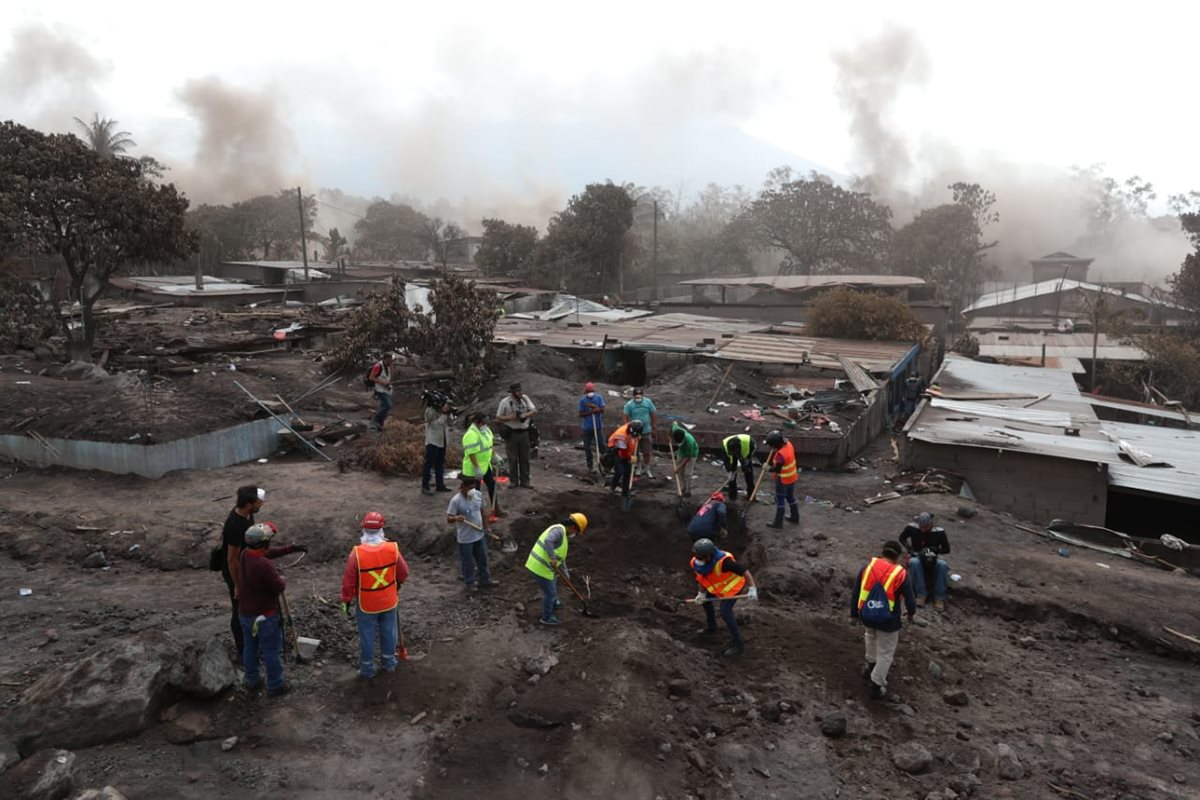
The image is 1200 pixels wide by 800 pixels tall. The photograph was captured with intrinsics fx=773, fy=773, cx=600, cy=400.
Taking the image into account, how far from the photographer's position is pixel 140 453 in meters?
10.7

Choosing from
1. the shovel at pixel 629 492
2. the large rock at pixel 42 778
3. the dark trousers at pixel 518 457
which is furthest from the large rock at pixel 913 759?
the dark trousers at pixel 518 457

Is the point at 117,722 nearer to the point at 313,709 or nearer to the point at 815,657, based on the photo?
the point at 313,709

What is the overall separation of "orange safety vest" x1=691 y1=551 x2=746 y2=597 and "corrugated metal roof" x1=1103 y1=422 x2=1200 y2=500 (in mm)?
Answer: 7557

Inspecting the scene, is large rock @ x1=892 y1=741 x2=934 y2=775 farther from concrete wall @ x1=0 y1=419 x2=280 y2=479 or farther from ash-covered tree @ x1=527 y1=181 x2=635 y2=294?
ash-covered tree @ x1=527 y1=181 x2=635 y2=294

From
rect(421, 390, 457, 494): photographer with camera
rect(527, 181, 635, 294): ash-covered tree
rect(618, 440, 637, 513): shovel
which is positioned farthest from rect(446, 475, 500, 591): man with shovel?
rect(527, 181, 635, 294): ash-covered tree

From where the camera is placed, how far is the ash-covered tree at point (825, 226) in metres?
45.3

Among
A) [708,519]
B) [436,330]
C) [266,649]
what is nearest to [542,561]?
[708,519]

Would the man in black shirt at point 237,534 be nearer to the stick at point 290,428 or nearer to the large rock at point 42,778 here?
the large rock at point 42,778

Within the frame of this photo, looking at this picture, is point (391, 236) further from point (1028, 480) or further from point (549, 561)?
point (549, 561)

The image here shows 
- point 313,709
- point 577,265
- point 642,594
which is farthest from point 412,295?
point 313,709

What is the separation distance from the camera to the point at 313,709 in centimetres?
570

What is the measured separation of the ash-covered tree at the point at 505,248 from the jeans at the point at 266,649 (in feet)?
110

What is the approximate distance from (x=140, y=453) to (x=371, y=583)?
22.1ft

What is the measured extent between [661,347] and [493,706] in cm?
1339
